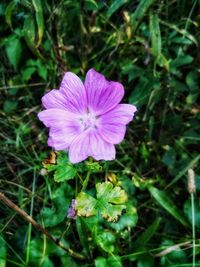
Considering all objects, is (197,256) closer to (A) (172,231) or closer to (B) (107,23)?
(A) (172,231)

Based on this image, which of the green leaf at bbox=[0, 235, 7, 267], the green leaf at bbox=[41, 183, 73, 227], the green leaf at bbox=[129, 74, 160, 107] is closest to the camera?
the green leaf at bbox=[0, 235, 7, 267]

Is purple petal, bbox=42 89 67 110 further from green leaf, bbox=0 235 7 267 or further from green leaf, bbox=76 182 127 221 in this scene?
green leaf, bbox=0 235 7 267

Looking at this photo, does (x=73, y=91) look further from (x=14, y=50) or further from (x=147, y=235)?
(x=14, y=50)

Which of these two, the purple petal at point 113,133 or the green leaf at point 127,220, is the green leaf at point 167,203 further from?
the purple petal at point 113,133

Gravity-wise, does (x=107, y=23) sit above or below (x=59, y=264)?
above

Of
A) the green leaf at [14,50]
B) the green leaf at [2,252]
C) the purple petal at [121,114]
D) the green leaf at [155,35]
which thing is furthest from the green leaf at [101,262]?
the green leaf at [14,50]

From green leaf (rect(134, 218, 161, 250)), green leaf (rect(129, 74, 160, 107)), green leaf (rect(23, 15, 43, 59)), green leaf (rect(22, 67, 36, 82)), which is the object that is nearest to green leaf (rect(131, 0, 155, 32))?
green leaf (rect(129, 74, 160, 107))

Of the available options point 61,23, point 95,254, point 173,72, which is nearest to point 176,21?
point 173,72
